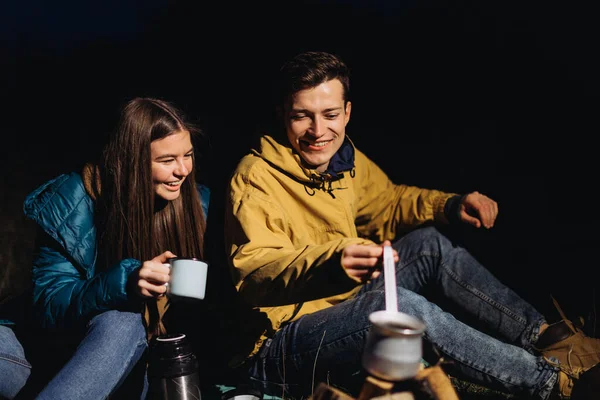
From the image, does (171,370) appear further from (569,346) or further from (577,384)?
(569,346)

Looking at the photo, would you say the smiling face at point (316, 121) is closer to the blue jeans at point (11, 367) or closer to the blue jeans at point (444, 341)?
the blue jeans at point (444, 341)

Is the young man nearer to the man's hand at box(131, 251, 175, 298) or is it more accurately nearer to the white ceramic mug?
the white ceramic mug

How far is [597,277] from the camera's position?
3305 millimetres

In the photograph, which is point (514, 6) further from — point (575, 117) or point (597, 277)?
point (597, 277)

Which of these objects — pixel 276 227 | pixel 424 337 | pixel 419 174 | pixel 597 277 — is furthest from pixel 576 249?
pixel 276 227

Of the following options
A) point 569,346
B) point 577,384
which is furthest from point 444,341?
point 569,346

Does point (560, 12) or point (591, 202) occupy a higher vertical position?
point (560, 12)

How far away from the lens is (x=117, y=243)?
2561 millimetres

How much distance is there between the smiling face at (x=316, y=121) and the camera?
2635mm

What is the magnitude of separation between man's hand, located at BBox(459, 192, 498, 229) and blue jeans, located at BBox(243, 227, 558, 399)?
230 millimetres

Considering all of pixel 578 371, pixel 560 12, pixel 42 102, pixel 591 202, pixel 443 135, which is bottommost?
pixel 578 371

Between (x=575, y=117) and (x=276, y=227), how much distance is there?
227 centimetres

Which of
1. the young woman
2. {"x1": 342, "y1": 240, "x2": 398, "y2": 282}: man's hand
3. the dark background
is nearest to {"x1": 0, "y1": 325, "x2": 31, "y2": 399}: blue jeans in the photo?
the young woman

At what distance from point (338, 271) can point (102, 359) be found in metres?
1.11
